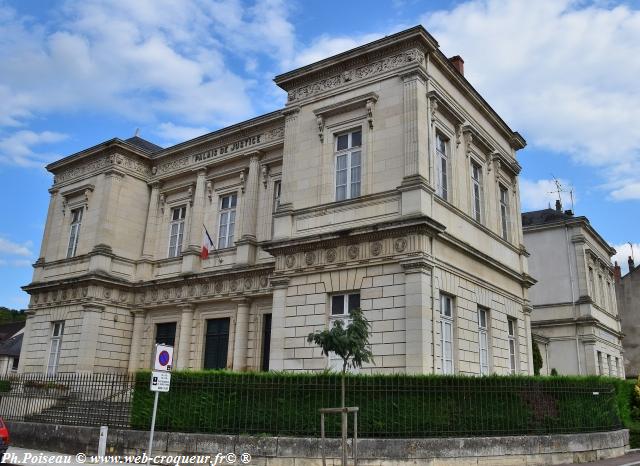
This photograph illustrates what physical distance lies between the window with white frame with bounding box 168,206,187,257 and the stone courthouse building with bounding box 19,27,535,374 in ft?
0.33

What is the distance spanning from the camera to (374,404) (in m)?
12.7

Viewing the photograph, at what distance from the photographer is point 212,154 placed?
2533 centimetres

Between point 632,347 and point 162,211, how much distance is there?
3373 cm

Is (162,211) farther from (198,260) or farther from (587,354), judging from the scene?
(587,354)

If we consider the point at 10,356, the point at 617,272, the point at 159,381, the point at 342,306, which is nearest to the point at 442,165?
the point at 342,306

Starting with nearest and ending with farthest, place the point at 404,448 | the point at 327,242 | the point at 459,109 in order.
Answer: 1. the point at 404,448
2. the point at 327,242
3. the point at 459,109

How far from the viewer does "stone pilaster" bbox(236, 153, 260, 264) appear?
22.7m

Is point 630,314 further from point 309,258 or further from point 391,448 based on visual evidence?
point 391,448

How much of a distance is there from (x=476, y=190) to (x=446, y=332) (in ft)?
20.7

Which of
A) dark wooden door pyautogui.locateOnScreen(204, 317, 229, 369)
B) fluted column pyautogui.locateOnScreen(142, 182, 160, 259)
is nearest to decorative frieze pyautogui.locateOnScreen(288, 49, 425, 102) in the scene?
dark wooden door pyautogui.locateOnScreen(204, 317, 229, 369)

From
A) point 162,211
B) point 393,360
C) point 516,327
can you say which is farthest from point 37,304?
point 516,327

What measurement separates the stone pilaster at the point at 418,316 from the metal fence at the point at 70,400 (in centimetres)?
739

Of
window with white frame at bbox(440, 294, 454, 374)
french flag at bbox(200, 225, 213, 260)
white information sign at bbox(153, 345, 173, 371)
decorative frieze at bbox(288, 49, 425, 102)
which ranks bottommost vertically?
white information sign at bbox(153, 345, 173, 371)

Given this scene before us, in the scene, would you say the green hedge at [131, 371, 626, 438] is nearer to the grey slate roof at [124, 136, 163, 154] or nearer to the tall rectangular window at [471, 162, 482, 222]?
the tall rectangular window at [471, 162, 482, 222]
